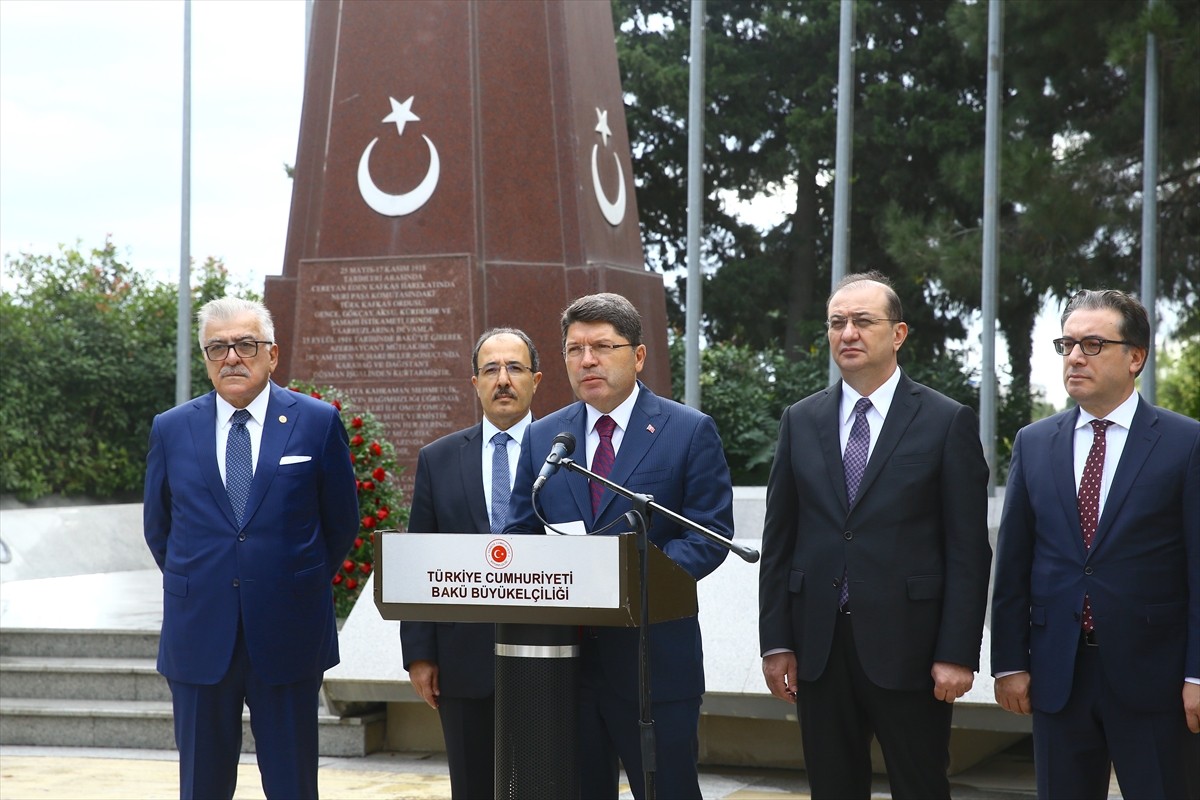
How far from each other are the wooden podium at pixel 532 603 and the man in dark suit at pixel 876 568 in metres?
0.51

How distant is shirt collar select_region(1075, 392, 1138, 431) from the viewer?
3580 mm

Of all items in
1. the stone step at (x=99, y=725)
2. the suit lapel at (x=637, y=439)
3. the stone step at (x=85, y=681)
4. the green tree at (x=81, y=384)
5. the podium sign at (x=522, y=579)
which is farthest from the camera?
the green tree at (x=81, y=384)

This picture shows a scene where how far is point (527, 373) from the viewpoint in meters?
4.15

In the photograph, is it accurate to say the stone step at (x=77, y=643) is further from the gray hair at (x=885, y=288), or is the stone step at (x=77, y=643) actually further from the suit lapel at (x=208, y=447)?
the gray hair at (x=885, y=288)

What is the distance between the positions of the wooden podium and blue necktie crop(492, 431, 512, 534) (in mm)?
949

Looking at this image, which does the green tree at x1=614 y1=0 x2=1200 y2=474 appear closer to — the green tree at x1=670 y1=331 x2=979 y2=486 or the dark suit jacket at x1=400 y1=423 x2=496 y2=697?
the green tree at x1=670 y1=331 x2=979 y2=486

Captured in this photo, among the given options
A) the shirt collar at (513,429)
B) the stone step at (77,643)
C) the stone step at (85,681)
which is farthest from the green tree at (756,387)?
the shirt collar at (513,429)

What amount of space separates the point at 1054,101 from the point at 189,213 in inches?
471

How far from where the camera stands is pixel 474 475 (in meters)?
4.10

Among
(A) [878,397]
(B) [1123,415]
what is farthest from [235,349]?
(B) [1123,415]

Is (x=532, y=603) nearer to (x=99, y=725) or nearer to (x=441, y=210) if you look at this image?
(x=99, y=725)

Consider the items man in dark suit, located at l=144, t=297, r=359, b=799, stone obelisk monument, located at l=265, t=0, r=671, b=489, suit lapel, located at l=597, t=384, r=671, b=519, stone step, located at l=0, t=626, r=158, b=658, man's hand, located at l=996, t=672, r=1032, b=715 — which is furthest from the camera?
stone obelisk monument, located at l=265, t=0, r=671, b=489

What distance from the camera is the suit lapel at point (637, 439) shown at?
11.3 feet

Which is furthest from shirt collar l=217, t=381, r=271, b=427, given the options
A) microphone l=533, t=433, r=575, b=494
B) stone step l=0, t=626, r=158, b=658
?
stone step l=0, t=626, r=158, b=658
